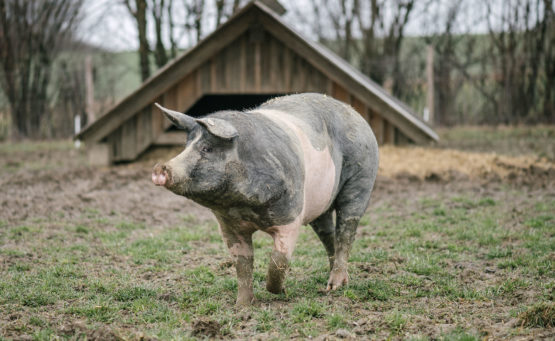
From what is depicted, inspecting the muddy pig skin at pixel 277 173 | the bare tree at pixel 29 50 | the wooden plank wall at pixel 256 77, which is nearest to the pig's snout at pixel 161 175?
the muddy pig skin at pixel 277 173

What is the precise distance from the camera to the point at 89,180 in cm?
971

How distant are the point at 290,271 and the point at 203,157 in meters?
2.03

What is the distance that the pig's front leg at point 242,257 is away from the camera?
400 centimetres

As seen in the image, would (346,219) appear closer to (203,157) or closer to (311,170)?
(311,170)

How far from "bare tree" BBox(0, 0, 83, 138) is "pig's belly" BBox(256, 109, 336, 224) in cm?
1565

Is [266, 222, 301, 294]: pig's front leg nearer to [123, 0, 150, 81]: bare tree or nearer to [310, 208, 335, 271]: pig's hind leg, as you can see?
[310, 208, 335, 271]: pig's hind leg

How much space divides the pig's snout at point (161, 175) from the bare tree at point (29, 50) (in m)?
16.0

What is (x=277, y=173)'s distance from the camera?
3.57 meters

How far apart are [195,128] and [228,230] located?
900 millimetres

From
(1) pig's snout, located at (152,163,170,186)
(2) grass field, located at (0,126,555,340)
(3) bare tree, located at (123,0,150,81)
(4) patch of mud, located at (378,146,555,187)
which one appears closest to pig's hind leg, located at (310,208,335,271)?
(2) grass field, located at (0,126,555,340)

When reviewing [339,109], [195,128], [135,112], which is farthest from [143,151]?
[195,128]

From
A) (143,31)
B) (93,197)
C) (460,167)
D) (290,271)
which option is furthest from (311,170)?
(143,31)

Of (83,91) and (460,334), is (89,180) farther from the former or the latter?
(83,91)

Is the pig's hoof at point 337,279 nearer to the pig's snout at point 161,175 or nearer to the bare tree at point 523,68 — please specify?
the pig's snout at point 161,175
